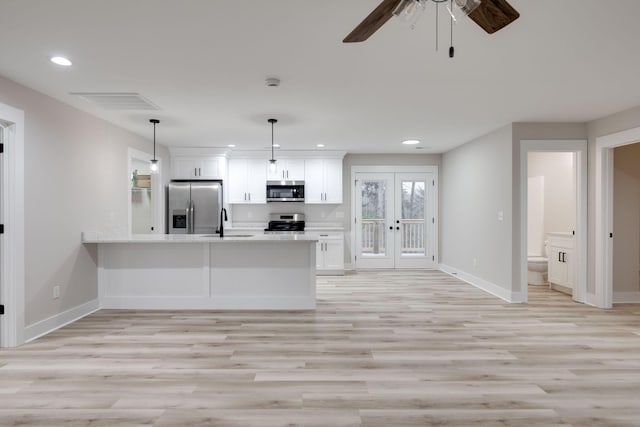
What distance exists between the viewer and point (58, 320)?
3.93 meters

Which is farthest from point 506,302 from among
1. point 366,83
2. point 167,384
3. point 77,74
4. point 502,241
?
point 77,74

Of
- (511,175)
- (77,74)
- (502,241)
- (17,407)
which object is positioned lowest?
(17,407)

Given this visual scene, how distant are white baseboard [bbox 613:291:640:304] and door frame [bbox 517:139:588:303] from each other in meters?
0.45

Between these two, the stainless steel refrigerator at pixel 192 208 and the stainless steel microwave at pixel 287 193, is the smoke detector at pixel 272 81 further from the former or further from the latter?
the stainless steel microwave at pixel 287 193

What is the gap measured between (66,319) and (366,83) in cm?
399

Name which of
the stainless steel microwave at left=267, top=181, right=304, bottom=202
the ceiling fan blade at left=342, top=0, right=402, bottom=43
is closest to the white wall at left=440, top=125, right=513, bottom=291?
the stainless steel microwave at left=267, top=181, right=304, bottom=202

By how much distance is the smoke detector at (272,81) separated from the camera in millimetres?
3274

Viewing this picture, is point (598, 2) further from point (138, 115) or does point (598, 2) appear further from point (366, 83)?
point (138, 115)

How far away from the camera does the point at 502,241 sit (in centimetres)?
516

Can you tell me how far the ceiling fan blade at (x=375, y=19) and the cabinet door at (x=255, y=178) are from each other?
546cm

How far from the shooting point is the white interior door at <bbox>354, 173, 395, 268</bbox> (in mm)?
7707

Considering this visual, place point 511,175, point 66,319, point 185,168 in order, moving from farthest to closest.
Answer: point 185,168 → point 511,175 → point 66,319

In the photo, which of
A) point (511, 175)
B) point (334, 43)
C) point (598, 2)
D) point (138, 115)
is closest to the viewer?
point (598, 2)

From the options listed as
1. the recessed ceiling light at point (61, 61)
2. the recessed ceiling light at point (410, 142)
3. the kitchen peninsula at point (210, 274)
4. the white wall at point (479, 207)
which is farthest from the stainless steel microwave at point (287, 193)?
the recessed ceiling light at point (61, 61)
